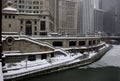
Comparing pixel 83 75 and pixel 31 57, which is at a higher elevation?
pixel 31 57

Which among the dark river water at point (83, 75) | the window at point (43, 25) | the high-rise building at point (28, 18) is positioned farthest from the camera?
the window at point (43, 25)

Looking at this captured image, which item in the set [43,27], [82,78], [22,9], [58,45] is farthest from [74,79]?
[22,9]

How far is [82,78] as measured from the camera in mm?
49938

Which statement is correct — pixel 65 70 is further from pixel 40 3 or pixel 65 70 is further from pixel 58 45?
pixel 40 3

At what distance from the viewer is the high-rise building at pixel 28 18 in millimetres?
69000

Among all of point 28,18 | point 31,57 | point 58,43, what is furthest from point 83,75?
point 28,18

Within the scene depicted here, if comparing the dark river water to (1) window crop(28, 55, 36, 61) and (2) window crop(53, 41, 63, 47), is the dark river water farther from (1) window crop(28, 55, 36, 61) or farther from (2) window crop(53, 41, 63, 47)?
(2) window crop(53, 41, 63, 47)

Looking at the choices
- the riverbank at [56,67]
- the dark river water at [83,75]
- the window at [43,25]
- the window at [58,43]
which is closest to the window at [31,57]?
the riverbank at [56,67]

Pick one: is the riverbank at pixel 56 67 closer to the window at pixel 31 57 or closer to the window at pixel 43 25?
the window at pixel 31 57

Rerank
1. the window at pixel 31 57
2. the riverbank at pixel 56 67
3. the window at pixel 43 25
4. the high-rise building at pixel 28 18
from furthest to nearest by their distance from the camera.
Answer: the window at pixel 43 25, the high-rise building at pixel 28 18, the window at pixel 31 57, the riverbank at pixel 56 67

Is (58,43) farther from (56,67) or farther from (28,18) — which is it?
(56,67)

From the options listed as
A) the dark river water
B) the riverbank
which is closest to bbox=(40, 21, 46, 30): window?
the riverbank

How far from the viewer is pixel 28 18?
9712 centimetres

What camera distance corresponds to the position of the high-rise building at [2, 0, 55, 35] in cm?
6900
